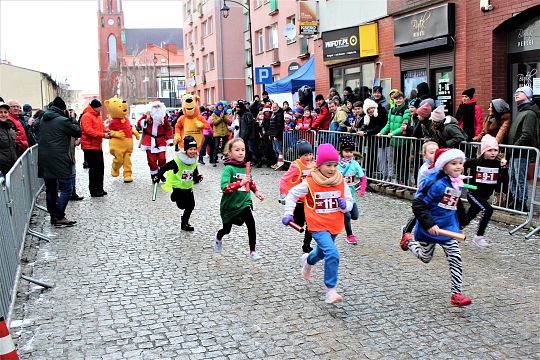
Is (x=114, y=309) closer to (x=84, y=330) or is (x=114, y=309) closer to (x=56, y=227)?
(x=84, y=330)

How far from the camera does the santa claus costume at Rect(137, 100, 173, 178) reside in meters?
14.7

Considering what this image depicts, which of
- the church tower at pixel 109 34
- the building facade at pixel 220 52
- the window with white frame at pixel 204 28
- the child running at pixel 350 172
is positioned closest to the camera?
the child running at pixel 350 172

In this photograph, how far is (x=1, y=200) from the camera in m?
6.25

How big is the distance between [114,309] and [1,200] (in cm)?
170

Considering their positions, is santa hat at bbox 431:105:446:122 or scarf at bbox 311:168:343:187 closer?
scarf at bbox 311:168:343:187

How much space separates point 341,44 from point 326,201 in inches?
558

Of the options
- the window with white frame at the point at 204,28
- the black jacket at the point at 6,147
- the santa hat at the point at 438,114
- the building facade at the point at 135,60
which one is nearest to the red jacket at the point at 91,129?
A: the black jacket at the point at 6,147

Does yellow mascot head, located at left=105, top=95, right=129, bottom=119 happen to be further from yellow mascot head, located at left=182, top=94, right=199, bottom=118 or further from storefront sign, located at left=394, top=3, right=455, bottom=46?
storefront sign, located at left=394, top=3, right=455, bottom=46

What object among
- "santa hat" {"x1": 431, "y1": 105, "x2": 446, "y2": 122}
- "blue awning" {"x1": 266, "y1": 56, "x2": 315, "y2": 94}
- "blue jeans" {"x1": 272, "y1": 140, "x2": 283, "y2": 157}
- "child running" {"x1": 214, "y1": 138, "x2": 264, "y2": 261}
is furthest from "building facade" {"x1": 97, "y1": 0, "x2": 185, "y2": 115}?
"child running" {"x1": 214, "y1": 138, "x2": 264, "y2": 261}

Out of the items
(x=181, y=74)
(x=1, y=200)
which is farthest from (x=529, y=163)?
(x=181, y=74)

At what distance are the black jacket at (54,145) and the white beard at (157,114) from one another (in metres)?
4.94

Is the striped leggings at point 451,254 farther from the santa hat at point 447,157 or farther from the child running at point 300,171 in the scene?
the child running at point 300,171

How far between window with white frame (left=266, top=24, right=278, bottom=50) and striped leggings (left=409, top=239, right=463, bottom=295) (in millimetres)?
29090

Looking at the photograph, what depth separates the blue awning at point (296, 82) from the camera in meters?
20.9
